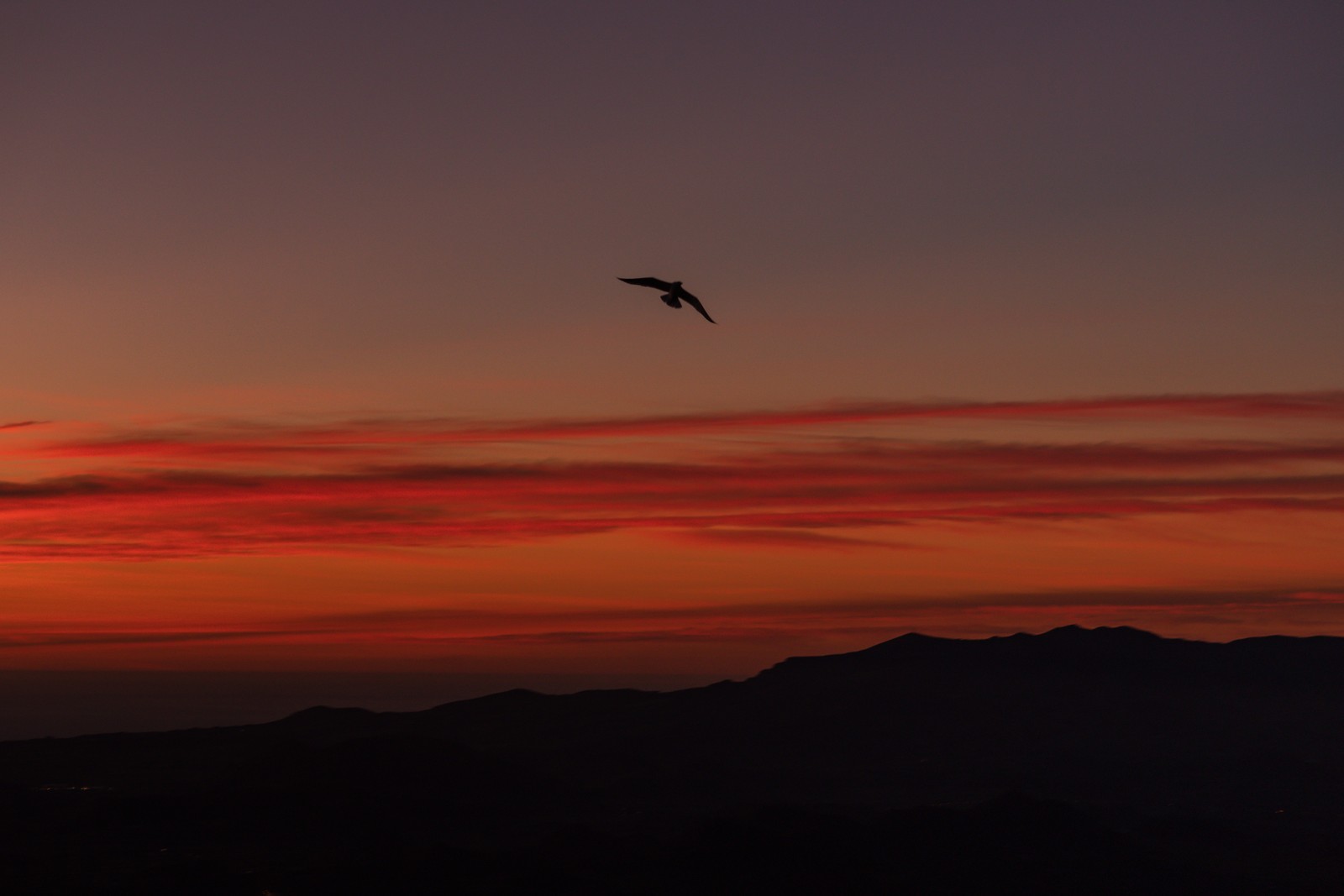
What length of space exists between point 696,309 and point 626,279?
5873 mm

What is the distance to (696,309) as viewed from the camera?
9531 centimetres

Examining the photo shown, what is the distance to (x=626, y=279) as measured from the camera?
97.6m
